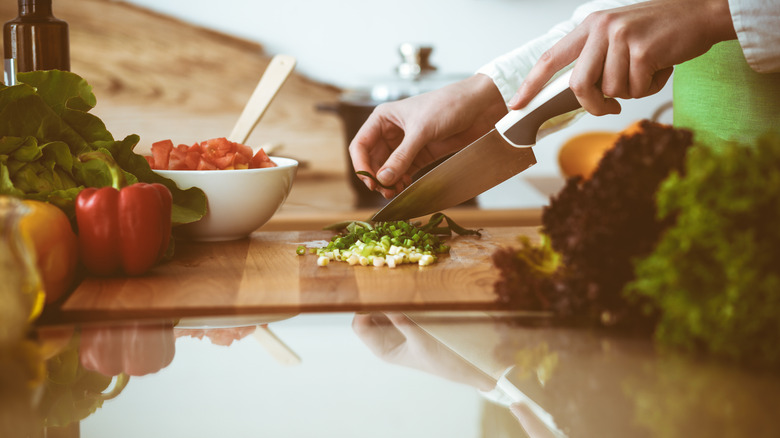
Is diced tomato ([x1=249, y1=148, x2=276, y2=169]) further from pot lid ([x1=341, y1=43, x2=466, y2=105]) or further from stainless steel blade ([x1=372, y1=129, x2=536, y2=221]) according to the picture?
pot lid ([x1=341, y1=43, x2=466, y2=105])

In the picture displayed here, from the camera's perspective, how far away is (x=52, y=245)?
848 mm

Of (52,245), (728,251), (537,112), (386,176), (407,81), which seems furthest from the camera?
(407,81)

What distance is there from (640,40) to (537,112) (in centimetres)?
19

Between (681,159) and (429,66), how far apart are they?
5.34ft

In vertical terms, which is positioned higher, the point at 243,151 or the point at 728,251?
the point at 728,251

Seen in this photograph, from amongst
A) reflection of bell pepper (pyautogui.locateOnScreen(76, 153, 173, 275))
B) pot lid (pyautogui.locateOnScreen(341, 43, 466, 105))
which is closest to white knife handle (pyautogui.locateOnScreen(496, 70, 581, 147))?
reflection of bell pepper (pyautogui.locateOnScreen(76, 153, 173, 275))

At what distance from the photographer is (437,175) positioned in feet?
3.89

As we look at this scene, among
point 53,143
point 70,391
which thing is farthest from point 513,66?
point 70,391

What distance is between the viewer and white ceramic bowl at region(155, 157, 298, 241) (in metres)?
1.18

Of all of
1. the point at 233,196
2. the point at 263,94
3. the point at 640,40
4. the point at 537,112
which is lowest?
the point at 233,196

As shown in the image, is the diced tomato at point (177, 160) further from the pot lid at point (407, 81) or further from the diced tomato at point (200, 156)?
the pot lid at point (407, 81)

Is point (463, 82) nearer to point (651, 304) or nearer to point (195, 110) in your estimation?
point (651, 304)

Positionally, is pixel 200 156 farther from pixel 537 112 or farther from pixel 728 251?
pixel 728 251

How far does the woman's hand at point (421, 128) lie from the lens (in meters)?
1.34
